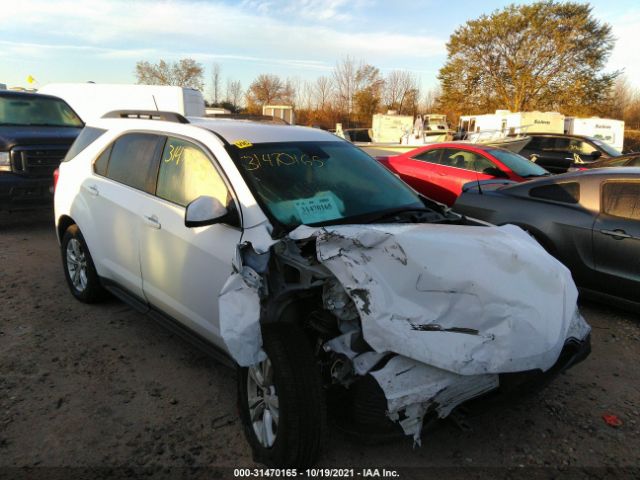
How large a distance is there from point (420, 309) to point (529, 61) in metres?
39.4

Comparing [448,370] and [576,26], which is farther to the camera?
[576,26]

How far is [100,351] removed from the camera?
369cm

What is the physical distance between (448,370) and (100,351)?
272 cm

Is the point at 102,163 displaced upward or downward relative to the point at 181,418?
upward

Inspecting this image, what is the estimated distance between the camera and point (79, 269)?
4500mm

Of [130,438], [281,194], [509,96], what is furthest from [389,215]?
[509,96]

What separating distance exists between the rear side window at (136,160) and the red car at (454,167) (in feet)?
18.4

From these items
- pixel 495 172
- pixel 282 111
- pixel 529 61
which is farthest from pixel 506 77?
pixel 495 172

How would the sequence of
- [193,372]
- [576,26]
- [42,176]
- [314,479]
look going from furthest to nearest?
Answer: [576,26] → [42,176] → [193,372] → [314,479]

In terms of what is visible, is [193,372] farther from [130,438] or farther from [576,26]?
[576,26]

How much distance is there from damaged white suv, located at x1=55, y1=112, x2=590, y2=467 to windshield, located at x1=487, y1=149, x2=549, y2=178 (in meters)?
5.41

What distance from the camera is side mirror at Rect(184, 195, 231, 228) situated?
268cm

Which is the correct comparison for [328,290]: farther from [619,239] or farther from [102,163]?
[619,239]

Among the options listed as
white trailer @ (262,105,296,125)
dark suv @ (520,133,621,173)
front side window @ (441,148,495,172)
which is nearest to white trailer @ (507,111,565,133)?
dark suv @ (520,133,621,173)
